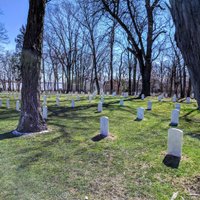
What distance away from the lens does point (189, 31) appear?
1.85 metres

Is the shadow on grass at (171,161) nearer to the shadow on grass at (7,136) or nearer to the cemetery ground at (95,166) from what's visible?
the cemetery ground at (95,166)

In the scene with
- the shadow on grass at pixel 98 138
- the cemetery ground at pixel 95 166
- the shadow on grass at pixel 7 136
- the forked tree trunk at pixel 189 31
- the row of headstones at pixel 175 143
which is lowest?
the cemetery ground at pixel 95 166

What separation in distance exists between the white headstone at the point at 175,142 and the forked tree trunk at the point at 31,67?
4204mm

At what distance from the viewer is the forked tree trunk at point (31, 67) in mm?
7688

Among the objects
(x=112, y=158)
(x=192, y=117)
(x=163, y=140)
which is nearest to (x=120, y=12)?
(x=192, y=117)

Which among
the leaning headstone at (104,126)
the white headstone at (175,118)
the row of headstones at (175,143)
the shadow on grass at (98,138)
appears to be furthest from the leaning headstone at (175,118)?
the row of headstones at (175,143)

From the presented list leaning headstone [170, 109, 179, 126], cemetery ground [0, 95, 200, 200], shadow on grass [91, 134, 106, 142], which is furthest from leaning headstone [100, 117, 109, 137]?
leaning headstone [170, 109, 179, 126]

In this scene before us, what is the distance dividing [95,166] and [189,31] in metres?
3.81

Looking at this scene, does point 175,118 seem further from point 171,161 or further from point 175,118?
point 171,161

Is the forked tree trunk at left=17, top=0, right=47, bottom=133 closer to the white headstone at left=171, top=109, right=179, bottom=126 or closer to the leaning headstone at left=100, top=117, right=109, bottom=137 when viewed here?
the leaning headstone at left=100, top=117, right=109, bottom=137

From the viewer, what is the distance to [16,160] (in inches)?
212

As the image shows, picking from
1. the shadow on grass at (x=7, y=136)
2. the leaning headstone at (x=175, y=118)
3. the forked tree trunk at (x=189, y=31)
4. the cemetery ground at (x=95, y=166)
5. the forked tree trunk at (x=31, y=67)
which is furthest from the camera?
the leaning headstone at (x=175, y=118)

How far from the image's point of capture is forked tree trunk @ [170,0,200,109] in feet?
5.86

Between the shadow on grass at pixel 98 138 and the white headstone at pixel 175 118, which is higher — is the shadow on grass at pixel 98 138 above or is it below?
below
